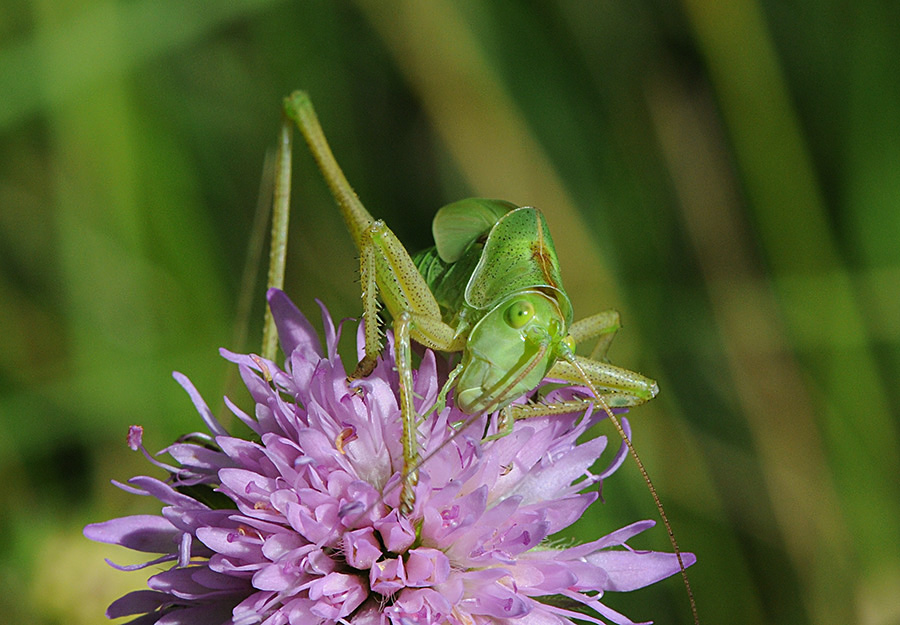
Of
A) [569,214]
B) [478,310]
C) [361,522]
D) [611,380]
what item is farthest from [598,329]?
[569,214]

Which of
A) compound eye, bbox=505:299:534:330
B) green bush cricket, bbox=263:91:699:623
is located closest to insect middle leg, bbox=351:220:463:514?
green bush cricket, bbox=263:91:699:623

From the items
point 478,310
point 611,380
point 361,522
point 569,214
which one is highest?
point 569,214

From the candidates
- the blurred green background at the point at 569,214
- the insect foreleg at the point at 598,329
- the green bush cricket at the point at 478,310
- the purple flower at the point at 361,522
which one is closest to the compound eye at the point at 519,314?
the green bush cricket at the point at 478,310

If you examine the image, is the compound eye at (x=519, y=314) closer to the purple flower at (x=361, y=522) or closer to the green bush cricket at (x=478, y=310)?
the green bush cricket at (x=478, y=310)

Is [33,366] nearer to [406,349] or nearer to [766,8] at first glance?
[406,349]

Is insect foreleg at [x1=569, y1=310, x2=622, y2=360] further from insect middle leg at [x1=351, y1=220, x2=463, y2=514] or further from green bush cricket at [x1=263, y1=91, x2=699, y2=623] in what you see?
insect middle leg at [x1=351, y1=220, x2=463, y2=514]

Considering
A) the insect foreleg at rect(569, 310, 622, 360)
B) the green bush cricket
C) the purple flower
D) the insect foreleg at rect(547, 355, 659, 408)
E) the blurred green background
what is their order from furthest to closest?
the blurred green background < the insect foreleg at rect(569, 310, 622, 360) < the insect foreleg at rect(547, 355, 659, 408) < the green bush cricket < the purple flower

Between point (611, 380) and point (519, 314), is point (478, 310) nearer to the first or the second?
point (519, 314)

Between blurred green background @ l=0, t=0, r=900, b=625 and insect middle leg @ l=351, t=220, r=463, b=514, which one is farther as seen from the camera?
blurred green background @ l=0, t=0, r=900, b=625
